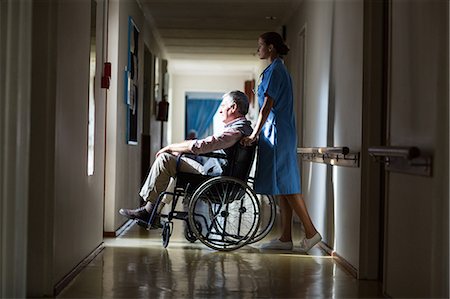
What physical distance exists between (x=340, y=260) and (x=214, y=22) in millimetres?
4419

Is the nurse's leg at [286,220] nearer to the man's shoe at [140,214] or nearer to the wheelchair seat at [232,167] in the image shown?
the wheelchair seat at [232,167]

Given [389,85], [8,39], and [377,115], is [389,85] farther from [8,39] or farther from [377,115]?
[8,39]

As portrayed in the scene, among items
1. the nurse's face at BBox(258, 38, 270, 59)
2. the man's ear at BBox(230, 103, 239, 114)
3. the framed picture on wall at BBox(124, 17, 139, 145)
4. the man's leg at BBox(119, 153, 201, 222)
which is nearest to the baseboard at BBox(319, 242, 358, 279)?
the man's leg at BBox(119, 153, 201, 222)

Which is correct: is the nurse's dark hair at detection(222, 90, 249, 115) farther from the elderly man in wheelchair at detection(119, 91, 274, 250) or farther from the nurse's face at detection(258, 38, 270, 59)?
the nurse's face at detection(258, 38, 270, 59)

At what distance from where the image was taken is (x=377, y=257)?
3.34 meters

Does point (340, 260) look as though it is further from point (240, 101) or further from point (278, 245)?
point (240, 101)

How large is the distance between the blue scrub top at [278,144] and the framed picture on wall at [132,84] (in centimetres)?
154

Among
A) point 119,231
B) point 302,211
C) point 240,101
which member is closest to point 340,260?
point 302,211

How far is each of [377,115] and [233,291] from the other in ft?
4.03

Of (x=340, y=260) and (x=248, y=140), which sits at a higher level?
(x=248, y=140)

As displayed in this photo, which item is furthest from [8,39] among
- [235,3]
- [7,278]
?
[235,3]

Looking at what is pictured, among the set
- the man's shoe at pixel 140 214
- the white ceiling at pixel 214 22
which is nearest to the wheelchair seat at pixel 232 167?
the man's shoe at pixel 140 214

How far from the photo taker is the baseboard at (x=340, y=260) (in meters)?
3.45

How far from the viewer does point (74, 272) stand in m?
3.21
